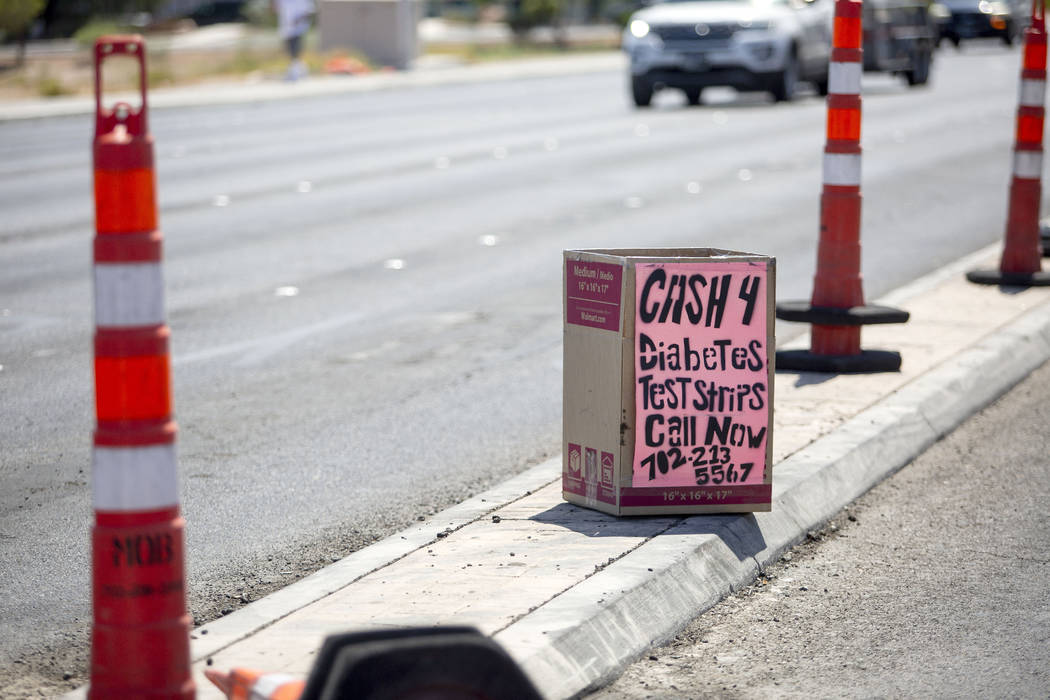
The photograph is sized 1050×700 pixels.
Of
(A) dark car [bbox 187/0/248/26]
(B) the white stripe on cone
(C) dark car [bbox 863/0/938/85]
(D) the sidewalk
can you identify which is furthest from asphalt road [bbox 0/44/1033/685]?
(A) dark car [bbox 187/0/248/26]

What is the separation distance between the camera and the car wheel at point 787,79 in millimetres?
24188

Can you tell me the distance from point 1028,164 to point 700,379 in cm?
455

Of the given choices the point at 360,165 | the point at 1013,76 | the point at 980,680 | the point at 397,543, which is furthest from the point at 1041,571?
the point at 1013,76

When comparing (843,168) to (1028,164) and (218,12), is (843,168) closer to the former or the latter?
(1028,164)

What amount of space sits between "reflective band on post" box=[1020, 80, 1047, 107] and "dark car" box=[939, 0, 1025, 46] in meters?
38.7

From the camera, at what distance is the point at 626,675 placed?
12.9 feet

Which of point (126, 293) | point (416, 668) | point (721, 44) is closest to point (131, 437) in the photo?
point (126, 293)

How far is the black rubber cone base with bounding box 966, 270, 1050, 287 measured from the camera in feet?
29.1

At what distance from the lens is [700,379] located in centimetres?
487

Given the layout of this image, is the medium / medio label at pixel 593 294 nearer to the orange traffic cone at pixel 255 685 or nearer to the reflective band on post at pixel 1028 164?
the orange traffic cone at pixel 255 685

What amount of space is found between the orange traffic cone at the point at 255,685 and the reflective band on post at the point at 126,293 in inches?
29.8

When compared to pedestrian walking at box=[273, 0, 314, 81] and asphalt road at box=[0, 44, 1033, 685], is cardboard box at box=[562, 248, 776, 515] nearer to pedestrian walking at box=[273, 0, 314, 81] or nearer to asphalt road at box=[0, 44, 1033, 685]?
asphalt road at box=[0, 44, 1033, 685]

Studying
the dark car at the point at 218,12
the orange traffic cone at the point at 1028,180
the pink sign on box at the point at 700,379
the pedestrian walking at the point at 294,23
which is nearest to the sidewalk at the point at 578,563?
the pink sign on box at the point at 700,379

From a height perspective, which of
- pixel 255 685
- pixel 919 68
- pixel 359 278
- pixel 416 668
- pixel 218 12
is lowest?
pixel 359 278
